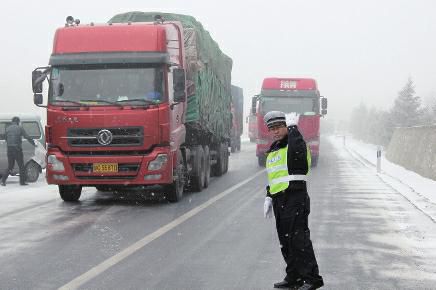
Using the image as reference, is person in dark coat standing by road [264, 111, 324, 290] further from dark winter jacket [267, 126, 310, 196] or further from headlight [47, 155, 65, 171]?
headlight [47, 155, 65, 171]

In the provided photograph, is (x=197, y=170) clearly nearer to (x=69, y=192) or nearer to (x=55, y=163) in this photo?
(x=69, y=192)

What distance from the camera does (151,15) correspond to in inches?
546

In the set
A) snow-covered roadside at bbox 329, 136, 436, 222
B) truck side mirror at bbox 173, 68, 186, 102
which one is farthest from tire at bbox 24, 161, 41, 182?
snow-covered roadside at bbox 329, 136, 436, 222

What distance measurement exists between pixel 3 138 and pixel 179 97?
7996 millimetres

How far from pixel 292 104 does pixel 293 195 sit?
18852 mm

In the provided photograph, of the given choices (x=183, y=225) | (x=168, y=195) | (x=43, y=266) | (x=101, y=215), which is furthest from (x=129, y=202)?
(x=43, y=266)

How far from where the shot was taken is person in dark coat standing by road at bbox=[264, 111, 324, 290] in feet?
17.3

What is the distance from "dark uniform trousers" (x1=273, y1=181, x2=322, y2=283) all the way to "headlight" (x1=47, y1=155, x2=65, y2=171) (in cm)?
648

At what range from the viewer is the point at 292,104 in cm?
2391

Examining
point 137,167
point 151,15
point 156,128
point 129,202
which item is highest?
point 151,15

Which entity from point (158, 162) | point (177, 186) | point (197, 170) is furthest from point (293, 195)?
point (197, 170)

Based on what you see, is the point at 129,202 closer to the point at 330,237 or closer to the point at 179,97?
the point at 179,97

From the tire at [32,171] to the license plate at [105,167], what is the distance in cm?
694

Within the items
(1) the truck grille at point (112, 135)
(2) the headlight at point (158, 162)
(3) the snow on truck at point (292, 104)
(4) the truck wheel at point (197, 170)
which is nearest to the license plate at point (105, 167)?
(1) the truck grille at point (112, 135)
